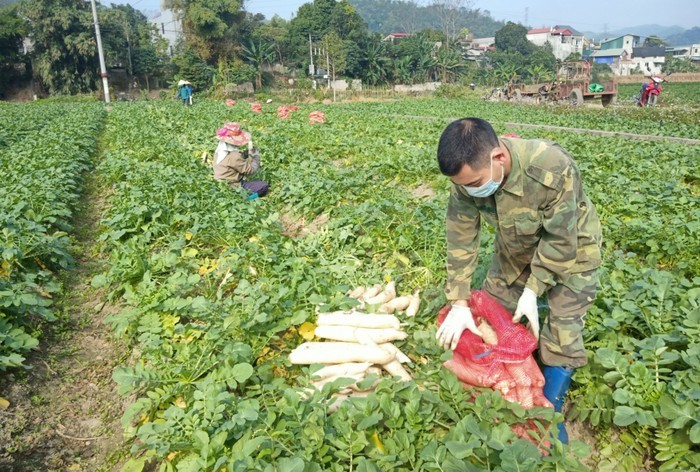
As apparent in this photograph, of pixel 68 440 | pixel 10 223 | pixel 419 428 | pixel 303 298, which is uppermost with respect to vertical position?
pixel 10 223

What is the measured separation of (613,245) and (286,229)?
3.29m

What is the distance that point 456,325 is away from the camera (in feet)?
8.70

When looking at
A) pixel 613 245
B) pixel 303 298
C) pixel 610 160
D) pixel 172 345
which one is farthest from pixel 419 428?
pixel 610 160

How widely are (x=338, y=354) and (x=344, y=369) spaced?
11 cm

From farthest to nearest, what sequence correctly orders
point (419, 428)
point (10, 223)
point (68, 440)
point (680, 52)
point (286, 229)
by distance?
point (680, 52)
point (286, 229)
point (10, 223)
point (68, 440)
point (419, 428)

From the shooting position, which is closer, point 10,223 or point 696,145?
point 10,223

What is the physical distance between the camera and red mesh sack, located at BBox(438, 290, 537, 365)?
2516mm

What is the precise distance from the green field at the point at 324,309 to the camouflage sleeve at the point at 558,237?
1.71 feet

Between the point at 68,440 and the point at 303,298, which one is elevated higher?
the point at 303,298

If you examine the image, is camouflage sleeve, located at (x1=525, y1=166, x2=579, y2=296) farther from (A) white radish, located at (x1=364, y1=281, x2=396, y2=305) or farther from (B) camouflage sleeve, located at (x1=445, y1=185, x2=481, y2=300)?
(A) white radish, located at (x1=364, y1=281, x2=396, y2=305)

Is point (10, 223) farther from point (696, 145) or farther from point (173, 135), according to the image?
point (696, 145)

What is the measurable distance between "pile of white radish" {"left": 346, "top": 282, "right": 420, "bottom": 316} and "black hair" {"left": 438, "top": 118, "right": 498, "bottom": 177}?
1330 millimetres

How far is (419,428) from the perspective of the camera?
2.28 meters

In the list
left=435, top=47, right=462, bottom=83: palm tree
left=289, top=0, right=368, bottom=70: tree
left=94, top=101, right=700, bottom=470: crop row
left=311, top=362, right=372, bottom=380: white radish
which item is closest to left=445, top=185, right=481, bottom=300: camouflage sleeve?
left=94, top=101, right=700, bottom=470: crop row
